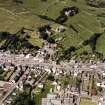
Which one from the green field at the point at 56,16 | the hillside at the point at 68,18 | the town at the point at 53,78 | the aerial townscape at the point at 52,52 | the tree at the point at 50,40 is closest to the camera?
the town at the point at 53,78

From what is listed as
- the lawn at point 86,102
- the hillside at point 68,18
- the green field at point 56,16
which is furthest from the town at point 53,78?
the hillside at point 68,18

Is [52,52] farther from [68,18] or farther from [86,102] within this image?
[68,18]

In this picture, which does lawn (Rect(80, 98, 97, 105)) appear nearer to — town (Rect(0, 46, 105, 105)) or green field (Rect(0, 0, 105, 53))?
town (Rect(0, 46, 105, 105))

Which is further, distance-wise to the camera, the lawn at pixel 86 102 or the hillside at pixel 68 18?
the hillside at pixel 68 18

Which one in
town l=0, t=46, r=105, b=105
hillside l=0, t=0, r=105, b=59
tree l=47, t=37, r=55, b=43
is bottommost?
hillside l=0, t=0, r=105, b=59

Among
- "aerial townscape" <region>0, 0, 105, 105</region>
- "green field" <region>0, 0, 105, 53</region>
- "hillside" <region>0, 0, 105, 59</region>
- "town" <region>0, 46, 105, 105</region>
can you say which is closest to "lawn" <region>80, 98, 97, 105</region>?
"aerial townscape" <region>0, 0, 105, 105</region>

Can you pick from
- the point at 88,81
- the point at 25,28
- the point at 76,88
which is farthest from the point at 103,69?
the point at 25,28

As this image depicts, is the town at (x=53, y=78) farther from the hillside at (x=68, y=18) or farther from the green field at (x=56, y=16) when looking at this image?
the hillside at (x=68, y=18)
